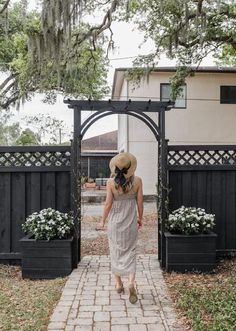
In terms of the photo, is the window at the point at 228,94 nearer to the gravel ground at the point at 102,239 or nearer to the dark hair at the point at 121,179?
the gravel ground at the point at 102,239

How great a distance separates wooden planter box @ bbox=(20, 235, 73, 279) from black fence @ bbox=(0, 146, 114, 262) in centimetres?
81

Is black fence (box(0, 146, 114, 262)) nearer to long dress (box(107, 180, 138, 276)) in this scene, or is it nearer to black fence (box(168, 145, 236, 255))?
black fence (box(168, 145, 236, 255))

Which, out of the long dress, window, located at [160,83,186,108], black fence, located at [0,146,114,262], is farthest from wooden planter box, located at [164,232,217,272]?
window, located at [160,83,186,108]

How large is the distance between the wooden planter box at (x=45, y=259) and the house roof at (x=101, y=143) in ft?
79.2

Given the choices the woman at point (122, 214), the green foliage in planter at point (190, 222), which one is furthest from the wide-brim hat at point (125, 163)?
the green foliage in planter at point (190, 222)

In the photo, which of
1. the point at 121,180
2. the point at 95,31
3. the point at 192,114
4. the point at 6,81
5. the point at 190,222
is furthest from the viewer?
the point at 6,81

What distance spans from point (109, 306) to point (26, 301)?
3.24 feet

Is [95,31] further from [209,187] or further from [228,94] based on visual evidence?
[228,94]

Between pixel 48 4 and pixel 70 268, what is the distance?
16.3ft

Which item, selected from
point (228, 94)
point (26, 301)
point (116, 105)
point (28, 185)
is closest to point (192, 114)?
point (228, 94)

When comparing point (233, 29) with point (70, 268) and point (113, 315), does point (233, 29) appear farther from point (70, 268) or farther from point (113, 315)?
point (113, 315)

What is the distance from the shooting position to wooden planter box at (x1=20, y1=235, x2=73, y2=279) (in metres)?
5.19

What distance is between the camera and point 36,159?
237 inches

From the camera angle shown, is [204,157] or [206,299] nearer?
[206,299]
